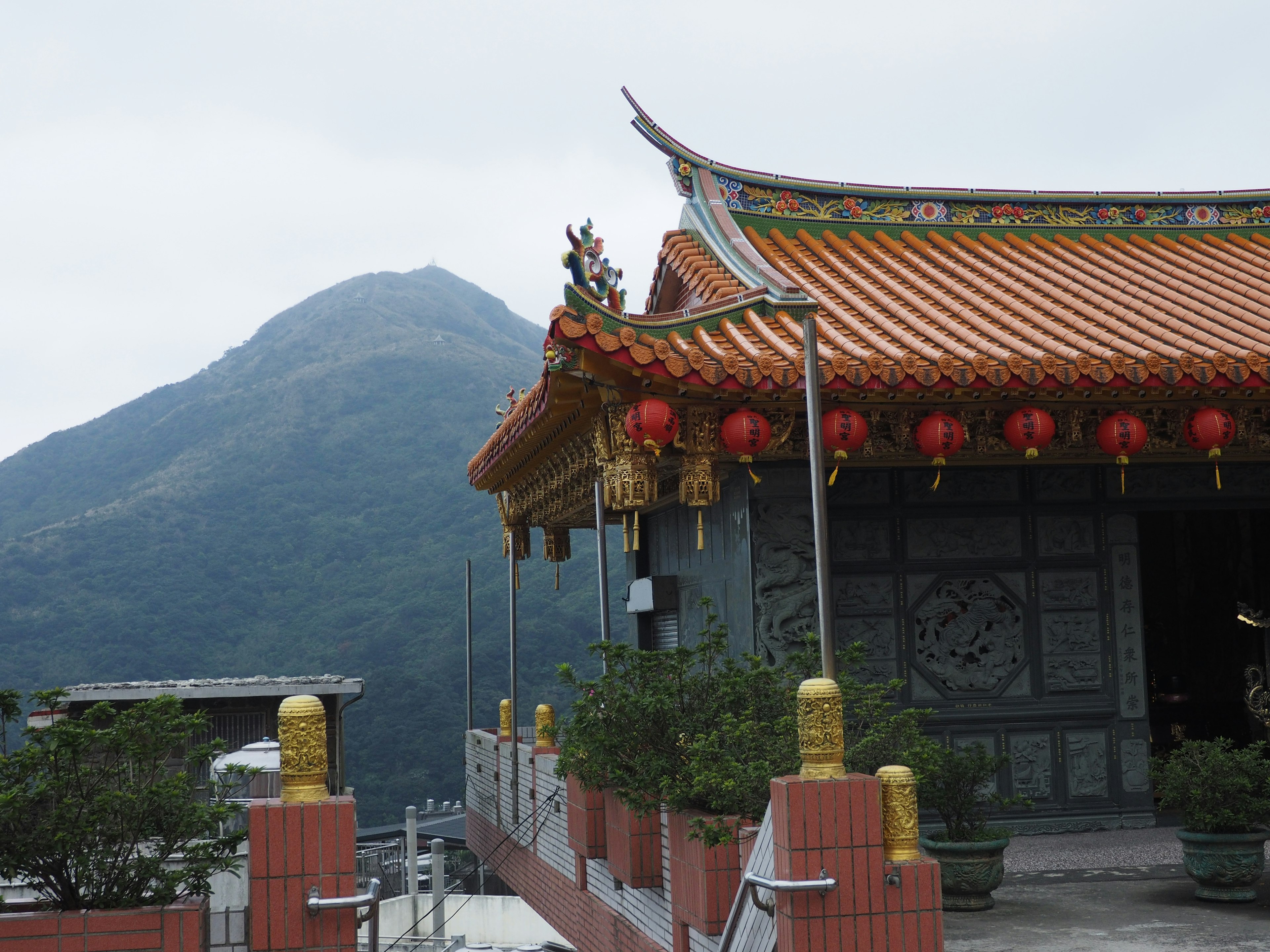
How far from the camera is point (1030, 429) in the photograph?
8812mm

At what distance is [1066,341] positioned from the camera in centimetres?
937

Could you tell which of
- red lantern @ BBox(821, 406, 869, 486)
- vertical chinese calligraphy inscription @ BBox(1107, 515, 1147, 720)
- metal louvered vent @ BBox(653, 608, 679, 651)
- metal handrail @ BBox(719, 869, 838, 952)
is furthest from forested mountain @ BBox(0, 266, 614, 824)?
metal handrail @ BBox(719, 869, 838, 952)

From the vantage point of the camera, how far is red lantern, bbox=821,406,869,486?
8531mm

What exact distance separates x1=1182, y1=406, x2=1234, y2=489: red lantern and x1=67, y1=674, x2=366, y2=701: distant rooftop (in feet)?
28.3

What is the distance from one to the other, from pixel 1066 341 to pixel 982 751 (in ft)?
10.9

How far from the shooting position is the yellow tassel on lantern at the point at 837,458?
8.63 m

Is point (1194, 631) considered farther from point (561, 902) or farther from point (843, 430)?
point (561, 902)

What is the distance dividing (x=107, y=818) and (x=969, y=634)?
680 centimetres

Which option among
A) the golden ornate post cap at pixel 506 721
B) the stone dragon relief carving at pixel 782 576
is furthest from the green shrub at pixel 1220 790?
the golden ornate post cap at pixel 506 721

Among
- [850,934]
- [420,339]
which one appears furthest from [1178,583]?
[420,339]

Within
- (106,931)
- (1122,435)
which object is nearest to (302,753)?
(106,931)

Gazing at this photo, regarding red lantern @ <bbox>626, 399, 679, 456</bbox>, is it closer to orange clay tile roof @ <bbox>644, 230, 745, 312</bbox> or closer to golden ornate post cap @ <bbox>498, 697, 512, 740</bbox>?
orange clay tile roof @ <bbox>644, 230, 745, 312</bbox>

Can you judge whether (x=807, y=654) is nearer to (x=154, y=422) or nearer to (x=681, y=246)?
(x=681, y=246)

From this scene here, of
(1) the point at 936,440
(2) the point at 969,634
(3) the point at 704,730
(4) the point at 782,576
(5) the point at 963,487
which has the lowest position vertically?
(3) the point at 704,730
